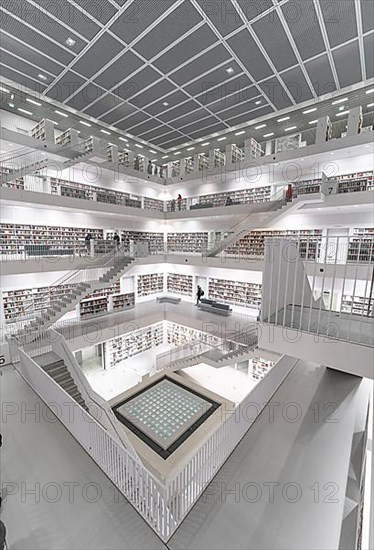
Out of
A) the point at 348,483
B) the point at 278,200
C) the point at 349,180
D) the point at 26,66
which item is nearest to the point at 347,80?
the point at 349,180

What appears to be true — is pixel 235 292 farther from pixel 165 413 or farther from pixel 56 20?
pixel 56 20

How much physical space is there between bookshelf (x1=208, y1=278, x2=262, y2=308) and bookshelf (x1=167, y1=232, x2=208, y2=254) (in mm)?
2316

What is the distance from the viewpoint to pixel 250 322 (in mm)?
10023

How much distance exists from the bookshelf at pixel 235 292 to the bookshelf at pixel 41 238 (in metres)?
6.71

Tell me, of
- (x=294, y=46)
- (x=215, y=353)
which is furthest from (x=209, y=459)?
(x=294, y=46)

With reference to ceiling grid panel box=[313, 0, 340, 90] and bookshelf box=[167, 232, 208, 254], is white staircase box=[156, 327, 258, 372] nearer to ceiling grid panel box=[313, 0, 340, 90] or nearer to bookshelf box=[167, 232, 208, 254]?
bookshelf box=[167, 232, 208, 254]

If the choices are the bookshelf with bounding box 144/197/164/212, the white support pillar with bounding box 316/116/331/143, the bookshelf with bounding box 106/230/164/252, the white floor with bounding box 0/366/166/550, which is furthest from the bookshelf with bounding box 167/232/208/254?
the white floor with bounding box 0/366/166/550

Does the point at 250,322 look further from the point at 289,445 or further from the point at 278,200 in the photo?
the point at 289,445

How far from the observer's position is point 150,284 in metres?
13.9

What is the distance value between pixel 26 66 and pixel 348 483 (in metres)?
12.9

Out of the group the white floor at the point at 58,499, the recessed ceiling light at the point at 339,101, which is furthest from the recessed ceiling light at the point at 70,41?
the white floor at the point at 58,499

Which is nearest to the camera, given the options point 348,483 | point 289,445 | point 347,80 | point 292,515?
point 292,515

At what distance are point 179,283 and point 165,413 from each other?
923 cm

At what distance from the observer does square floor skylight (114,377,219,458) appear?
4.64m
